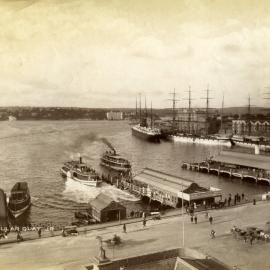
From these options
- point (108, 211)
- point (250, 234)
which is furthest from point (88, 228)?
point (250, 234)

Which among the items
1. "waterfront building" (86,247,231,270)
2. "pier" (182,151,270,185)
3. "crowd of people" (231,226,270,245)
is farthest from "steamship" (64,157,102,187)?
"waterfront building" (86,247,231,270)

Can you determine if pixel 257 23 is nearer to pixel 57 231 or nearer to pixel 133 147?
pixel 57 231

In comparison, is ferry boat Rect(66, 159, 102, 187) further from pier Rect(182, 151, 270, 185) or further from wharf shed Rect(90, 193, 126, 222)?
pier Rect(182, 151, 270, 185)

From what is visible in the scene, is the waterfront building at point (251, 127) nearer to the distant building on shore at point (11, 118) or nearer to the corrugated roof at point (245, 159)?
the corrugated roof at point (245, 159)

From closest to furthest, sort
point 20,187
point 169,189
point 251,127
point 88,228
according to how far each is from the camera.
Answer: point 88,228, point 20,187, point 169,189, point 251,127

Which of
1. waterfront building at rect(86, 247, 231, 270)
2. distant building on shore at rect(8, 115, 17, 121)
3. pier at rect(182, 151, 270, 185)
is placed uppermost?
distant building on shore at rect(8, 115, 17, 121)

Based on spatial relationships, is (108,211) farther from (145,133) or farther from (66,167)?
(145,133)
